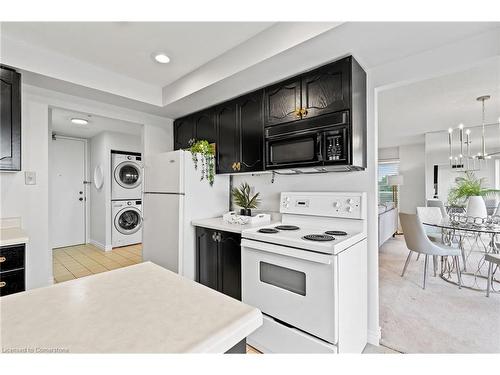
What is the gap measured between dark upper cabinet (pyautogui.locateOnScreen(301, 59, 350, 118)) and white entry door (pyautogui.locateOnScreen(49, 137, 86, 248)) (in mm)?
4954

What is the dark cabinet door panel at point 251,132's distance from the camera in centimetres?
235

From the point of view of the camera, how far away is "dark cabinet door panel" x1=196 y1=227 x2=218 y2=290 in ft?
7.67

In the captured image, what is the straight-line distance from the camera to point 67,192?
4.88 metres

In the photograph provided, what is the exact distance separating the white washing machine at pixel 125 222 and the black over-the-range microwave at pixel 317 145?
377cm

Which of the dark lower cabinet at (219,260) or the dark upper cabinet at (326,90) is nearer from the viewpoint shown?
the dark upper cabinet at (326,90)

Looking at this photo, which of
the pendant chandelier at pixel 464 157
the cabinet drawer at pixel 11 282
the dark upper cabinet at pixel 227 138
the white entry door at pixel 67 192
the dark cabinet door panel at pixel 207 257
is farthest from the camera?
the white entry door at pixel 67 192

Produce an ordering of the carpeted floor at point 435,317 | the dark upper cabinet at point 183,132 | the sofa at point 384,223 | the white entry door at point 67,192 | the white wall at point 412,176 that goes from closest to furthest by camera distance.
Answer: the carpeted floor at point 435,317 → the dark upper cabinet at point 183,132 → the sofa at point 384,223 → the white entry door at point 67,192 → the white wall at point 412,176

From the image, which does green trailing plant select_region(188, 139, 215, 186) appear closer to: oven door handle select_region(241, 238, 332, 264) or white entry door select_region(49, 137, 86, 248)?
oven door handle select_region(241, 238, 332, 264)

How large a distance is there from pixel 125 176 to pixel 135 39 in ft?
11.4

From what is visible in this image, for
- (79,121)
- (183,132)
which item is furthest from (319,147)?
(79,121)

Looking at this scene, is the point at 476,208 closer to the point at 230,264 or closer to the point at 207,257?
the point at 230,264

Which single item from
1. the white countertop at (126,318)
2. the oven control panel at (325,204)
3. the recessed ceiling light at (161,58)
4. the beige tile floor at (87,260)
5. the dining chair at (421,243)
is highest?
the recessed ceiling light at (161,58)

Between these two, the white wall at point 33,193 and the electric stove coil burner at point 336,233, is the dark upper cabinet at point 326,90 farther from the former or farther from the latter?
the white wall at point 33,193

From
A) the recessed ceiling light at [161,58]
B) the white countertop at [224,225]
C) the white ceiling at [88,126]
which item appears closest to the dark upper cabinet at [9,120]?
the recessed ceiling light at [161,58]
